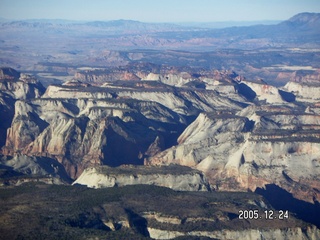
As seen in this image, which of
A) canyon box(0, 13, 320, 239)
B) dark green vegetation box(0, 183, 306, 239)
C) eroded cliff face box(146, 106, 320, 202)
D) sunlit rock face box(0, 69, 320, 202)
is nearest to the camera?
dark green vegetation box(0, 183, 306, 239)

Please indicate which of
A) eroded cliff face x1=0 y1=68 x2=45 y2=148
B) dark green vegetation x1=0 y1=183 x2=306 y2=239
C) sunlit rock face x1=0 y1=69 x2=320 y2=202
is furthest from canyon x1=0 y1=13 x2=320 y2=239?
eroded cliff face x1=0 y1=68 x2=45 y2=148

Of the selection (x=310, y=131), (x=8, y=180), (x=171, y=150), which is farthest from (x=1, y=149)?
(x=310, y=131)

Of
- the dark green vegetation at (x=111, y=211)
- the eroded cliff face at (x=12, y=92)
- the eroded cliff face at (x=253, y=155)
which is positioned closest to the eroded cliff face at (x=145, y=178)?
the dark green vegetation at (x=111, y=211)
